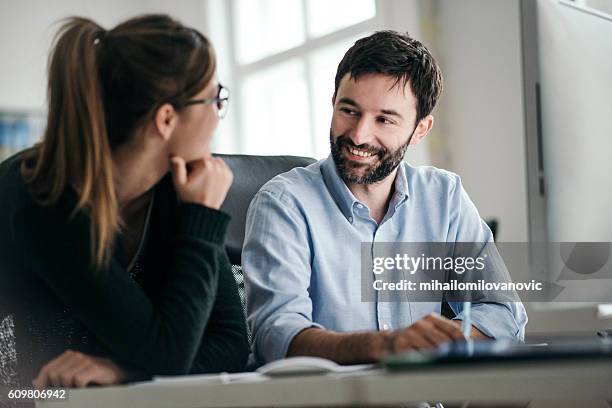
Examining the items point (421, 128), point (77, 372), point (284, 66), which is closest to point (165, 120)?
point (77, 372)

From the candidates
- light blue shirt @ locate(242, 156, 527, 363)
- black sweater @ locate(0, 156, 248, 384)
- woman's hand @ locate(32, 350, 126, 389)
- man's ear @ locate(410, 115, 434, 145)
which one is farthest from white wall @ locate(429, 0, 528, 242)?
woman's hand @ locate(32, 350, 126, 389)

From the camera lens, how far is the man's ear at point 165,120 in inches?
42.1

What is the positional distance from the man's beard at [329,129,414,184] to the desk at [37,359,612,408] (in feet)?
2.41

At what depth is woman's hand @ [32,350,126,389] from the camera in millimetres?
902

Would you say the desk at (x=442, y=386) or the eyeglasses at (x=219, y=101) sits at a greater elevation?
the eyeglasses at (x=219, y=101)

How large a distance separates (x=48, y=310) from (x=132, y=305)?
18 cm

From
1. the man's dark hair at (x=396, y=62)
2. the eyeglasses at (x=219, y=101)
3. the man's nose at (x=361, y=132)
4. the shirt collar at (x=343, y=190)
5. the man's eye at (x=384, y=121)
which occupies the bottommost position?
the shirt collar at (x=343, y=190)

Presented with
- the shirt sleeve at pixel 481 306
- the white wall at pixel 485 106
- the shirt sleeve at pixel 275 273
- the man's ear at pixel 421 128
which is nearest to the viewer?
the shirt sleeve at pixel 275 273

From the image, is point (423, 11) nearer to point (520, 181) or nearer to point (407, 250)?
point (520, 181)

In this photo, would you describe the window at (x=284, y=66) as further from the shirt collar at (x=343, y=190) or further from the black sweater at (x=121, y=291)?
the black sweater at (x=121, y=291)

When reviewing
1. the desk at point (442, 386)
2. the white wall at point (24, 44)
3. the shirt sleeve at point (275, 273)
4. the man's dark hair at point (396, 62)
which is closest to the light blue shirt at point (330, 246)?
the shirt sleeve at point (275, 273)

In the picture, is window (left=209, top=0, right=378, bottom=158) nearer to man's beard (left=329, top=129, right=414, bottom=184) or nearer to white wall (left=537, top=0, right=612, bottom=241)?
man's beard (left=329, top=129, right=414, bottom=184)

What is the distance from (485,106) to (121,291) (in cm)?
290

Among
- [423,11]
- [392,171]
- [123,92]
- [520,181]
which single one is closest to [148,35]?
[123,92]
